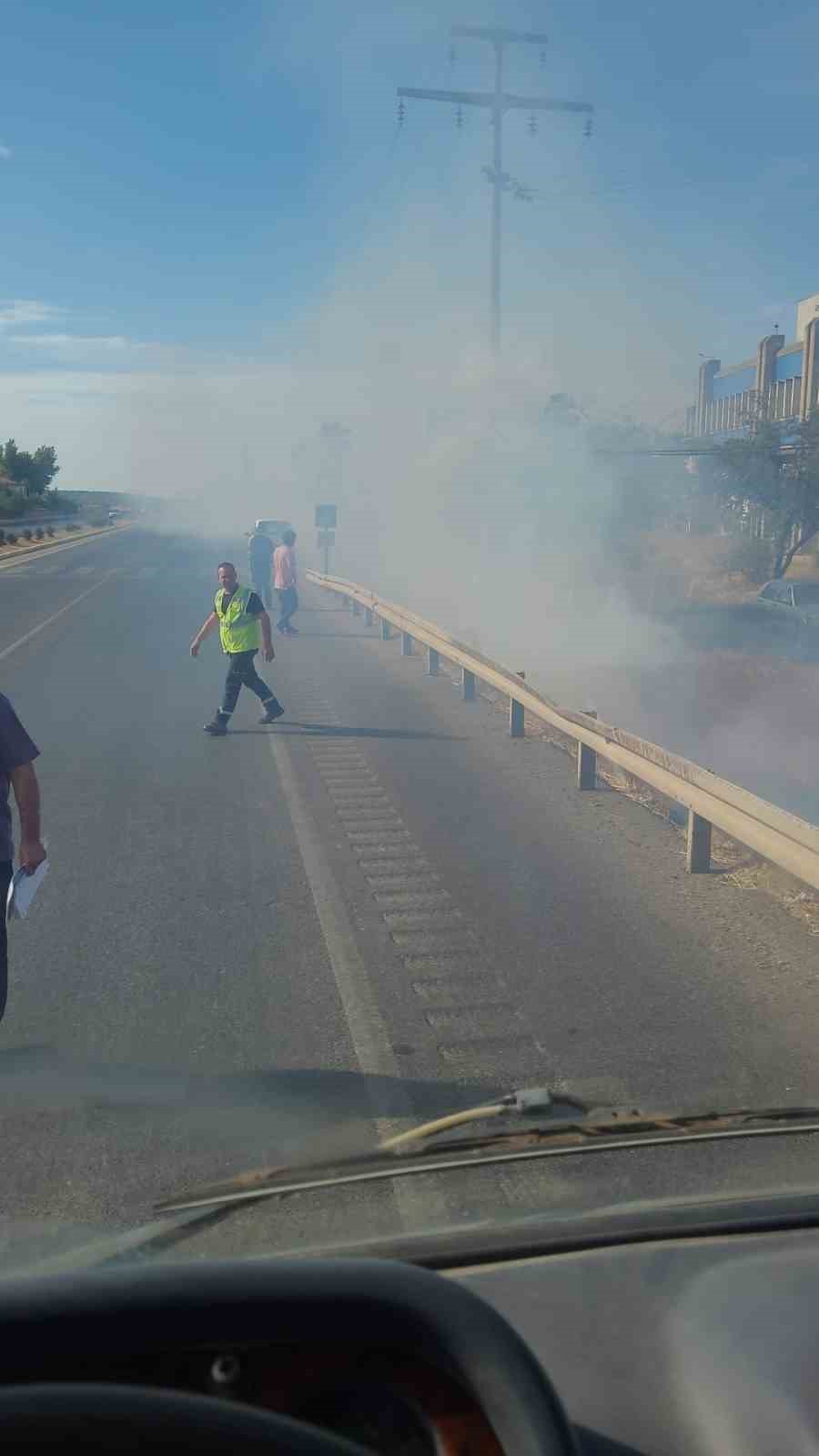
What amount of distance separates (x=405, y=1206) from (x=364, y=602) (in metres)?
22.4

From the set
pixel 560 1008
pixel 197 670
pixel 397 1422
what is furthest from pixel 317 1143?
pixel 197 670

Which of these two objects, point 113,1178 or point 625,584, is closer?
point 113,1178

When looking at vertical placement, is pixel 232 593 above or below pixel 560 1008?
above

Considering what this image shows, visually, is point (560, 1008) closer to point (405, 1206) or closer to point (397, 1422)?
point (405, 1206)

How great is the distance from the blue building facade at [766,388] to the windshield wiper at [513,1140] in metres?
34.9

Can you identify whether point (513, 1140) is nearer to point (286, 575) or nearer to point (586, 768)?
point (586, 768)

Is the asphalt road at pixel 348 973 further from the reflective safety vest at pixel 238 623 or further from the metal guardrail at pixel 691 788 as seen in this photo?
the reflective safety vest at pixel 238 623

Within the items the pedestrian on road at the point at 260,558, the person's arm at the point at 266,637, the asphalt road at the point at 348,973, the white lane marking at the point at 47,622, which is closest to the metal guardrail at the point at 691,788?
the asphalt road at the point at 348,973

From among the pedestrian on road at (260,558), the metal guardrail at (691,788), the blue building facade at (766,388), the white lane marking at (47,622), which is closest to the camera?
the metal guardrail at (691,788)

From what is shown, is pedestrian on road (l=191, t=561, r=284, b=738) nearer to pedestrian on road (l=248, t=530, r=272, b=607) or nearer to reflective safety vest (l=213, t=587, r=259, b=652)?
reflective safety vest (l=213, t=587, r=259, b=652)

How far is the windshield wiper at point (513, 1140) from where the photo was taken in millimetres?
3312

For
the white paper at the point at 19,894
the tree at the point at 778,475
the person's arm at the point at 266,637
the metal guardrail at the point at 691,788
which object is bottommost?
the metal guardrail at the point at 691,788

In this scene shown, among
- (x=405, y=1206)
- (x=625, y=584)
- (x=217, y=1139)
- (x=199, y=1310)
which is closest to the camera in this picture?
(x=199, y=1310)

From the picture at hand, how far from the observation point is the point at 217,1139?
464cm
